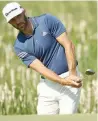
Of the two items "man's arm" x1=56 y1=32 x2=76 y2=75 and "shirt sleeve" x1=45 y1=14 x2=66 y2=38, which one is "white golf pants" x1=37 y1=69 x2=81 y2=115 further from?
"shirt sleeve" x1=45 y1=14 x2=66 y2=38

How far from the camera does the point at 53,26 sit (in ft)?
12.1

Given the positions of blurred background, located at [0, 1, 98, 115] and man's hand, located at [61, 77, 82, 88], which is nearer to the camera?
man's hand, located at [61, 77, 82, 88]

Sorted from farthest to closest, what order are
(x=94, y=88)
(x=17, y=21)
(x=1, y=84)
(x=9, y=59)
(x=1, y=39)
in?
(x=1, y=39)
(x=9, y=59)
(x=1, y=84)
(x=94, y=88)
(x=17, y=21)

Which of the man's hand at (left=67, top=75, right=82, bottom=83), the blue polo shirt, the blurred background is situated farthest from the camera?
the blurred background

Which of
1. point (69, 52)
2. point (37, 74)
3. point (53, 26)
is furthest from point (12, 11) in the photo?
point (37, 74)

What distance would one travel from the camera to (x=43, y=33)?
12.0 feet

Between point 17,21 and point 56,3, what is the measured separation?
4.25m

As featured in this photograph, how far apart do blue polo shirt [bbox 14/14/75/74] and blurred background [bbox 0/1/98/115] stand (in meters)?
1.04

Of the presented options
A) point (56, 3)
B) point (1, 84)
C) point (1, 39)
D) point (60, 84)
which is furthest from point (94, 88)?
point (56, 3)

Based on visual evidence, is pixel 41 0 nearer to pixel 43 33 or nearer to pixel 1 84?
pixel 1 84

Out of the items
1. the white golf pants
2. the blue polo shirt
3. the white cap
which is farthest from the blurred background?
the white cap

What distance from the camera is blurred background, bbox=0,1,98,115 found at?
16.0 ft

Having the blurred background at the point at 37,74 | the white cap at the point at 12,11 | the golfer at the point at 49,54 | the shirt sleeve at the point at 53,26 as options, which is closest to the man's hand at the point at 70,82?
the golfer at the point at 49,54

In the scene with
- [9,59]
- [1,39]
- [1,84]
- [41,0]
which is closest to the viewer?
[1,84]
